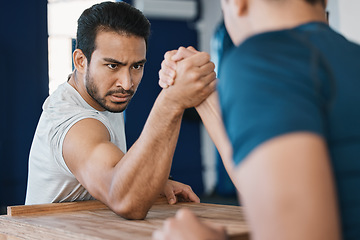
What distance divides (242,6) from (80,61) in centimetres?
138

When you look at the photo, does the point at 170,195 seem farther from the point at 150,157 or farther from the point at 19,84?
the point at 19,84

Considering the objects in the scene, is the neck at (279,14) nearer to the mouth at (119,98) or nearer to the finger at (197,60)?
the finger at (197,60)

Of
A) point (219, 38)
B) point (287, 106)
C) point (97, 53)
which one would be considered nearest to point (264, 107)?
point (287, 106)

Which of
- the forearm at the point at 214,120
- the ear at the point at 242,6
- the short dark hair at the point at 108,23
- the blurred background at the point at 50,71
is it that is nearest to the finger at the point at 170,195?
the forearm at the point at 214,120

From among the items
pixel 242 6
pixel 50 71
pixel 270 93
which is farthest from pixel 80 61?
pixel 50 71

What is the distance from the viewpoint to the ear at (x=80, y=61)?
6.50ft

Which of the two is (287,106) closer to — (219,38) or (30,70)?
Result: (30,70)

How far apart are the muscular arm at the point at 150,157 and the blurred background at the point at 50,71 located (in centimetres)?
265

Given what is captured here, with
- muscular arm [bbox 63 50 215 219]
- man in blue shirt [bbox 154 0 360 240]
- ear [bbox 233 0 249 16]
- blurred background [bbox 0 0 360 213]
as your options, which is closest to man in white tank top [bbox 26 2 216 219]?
muscular arm [bbox 63 50 215 219]

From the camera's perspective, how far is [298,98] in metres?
0.58

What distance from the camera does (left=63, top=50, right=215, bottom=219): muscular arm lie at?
120 centimetres

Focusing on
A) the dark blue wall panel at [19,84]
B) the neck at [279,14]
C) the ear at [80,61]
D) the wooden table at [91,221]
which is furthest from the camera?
the dark blue wall panel at [19,84]

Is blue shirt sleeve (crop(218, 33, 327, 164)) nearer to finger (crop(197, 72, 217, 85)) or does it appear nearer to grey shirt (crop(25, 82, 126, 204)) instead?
finger (crop(197, 72, 217, 85))

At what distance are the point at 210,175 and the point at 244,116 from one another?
6225 mm
